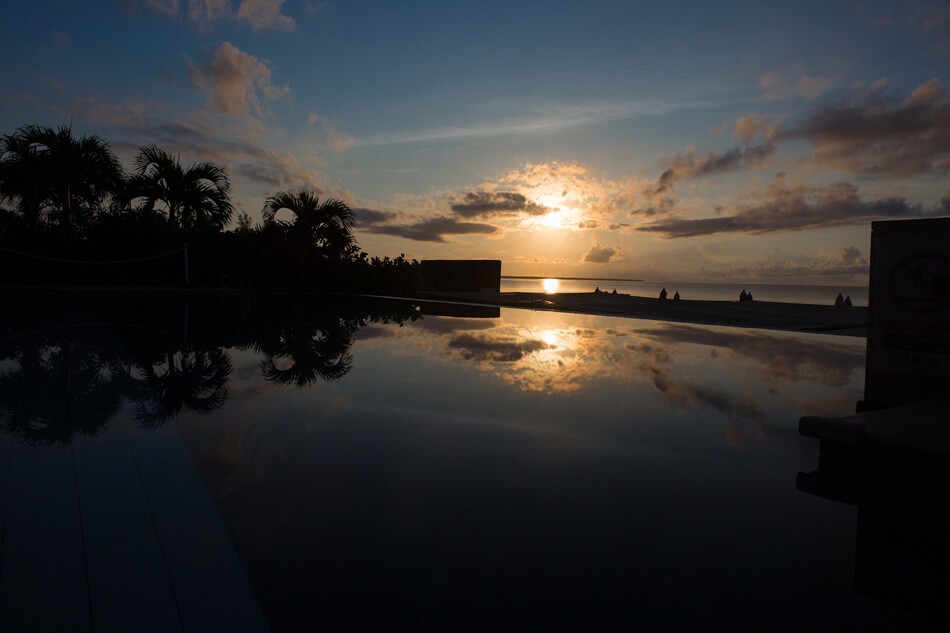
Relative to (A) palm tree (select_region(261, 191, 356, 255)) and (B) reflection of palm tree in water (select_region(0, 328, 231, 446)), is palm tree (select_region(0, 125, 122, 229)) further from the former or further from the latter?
(B) reflection of palm tree in water (select_region(0, 328, 231, 446))

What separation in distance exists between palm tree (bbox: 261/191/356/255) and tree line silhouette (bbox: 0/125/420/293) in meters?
0.04

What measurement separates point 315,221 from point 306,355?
15899 millimetres

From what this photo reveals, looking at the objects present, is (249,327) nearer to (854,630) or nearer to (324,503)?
(324,503)

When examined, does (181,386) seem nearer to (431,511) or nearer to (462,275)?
(431,511)

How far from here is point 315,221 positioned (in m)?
20.7

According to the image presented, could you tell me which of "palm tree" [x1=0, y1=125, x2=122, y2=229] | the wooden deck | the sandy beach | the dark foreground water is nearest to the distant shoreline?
the sandy beach

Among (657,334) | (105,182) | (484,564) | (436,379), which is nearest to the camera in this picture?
(484,564)

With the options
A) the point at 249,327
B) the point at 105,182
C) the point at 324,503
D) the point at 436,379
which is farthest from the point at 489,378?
the point at 105,182

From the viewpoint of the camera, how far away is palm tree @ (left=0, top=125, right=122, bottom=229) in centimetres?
1864

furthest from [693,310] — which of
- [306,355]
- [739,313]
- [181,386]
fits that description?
[181,386]

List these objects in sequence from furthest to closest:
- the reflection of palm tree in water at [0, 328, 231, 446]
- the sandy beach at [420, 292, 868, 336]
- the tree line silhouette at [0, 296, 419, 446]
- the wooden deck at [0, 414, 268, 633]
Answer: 1. the sandy beach at [420, 292, 868, 336]
2. the tree line silhouette at [0, 296, 419, 446]
3. the reflection of palm tree in water at [0, 328, 231, 446]
4. the wooden deck at [0, 414, 268, 633]

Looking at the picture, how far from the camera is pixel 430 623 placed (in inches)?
55.1

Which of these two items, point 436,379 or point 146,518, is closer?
point 146,518

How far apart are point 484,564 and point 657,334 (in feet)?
28.9
